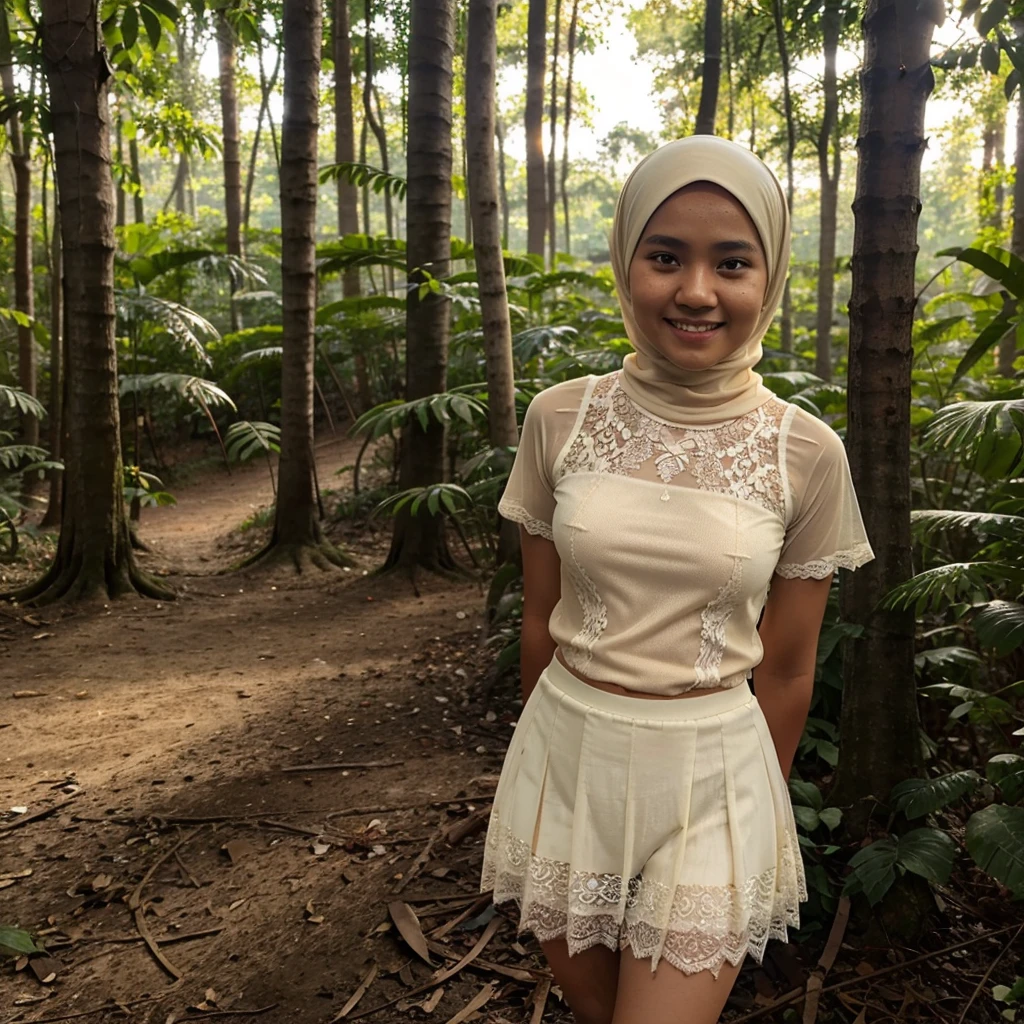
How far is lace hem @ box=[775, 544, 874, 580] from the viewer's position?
5.05 ft

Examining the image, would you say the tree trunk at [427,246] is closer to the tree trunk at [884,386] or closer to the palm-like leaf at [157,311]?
the palm-like leaf at [157,311]

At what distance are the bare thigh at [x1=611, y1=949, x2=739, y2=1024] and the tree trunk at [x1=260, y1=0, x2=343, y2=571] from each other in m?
6.02

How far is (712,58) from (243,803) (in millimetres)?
5756

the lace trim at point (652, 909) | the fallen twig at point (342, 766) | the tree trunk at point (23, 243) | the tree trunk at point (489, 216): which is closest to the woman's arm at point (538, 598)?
the lace trim at point (652, 909)

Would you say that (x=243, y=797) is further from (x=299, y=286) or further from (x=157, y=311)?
(x=157, y=311)

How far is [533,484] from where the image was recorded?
1702 millimetres

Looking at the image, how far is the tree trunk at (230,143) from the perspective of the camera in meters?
14.0

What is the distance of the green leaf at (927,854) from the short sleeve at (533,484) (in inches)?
51.5

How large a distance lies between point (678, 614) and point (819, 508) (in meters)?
0.30

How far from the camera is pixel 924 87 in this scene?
2334 millimetres

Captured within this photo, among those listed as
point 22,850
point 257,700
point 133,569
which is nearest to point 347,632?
point 257,700

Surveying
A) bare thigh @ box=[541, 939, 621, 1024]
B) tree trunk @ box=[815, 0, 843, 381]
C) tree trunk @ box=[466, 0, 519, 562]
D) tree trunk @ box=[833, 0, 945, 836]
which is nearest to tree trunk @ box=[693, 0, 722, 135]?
tree trunk @ box=[466, 0, 519, 562]

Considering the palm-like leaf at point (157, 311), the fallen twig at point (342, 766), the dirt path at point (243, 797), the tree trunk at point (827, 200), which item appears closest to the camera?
the dirt path at point (243, 797)

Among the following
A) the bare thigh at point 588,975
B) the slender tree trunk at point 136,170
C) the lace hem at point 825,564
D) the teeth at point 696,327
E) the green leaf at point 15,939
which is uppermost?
the slender tree trunk at point 136,170
